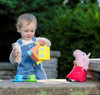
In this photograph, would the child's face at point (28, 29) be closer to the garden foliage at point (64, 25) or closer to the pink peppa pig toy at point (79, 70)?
the pink peppa pig toy at point (79, 70)

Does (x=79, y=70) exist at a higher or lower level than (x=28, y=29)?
lower

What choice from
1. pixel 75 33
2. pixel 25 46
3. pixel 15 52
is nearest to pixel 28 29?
pixel 25 46

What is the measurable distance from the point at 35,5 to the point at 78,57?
3.93 meters

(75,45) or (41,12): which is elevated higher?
(41,12)

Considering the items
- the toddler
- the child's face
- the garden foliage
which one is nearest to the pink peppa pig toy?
the toddler

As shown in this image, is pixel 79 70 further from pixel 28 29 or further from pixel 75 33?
pixel 75 33

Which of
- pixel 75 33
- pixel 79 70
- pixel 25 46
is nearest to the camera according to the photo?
pixel 79 70

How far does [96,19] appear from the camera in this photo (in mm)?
5973

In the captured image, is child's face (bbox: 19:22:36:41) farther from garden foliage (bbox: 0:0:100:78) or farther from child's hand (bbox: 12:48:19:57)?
garden foliage (bbox: 0:0:100:78)

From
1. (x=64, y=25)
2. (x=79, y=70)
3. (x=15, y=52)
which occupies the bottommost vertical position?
(x=79, y=70)

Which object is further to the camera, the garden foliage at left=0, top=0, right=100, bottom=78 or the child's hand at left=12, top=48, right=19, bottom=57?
the garden foliage at left=0, top=0, right=100, bottom=78

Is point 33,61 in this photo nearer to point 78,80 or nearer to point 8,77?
point 78,80

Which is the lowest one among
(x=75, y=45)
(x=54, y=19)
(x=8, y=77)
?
(x=8, y=77)

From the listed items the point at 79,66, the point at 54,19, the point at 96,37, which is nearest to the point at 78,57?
the point at 79,66
